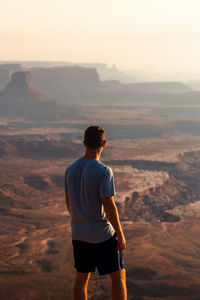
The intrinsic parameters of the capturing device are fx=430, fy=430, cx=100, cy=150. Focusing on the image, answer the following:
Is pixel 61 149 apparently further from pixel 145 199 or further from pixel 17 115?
pixel 17 115

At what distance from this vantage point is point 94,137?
4277 millimetres

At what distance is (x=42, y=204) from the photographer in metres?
29.8

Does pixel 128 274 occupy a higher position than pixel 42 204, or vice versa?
pixel 42 204

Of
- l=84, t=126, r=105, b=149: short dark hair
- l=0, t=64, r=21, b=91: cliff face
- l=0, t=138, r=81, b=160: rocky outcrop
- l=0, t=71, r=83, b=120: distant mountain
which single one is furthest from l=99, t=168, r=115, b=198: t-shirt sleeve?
l=0, t=64, r=21, b=91: cliff face

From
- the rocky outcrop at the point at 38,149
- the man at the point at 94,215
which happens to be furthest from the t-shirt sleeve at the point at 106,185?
the rocky outcrop at the point at 38,149

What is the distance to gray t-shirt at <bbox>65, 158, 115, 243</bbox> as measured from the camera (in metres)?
4.19

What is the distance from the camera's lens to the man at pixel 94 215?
421 centimetres

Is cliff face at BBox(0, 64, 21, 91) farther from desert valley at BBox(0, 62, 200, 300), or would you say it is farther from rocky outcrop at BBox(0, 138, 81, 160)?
rocky outcrop at BBox(0, 138, 81, 160)

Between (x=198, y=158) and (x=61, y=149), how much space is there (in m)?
17.6

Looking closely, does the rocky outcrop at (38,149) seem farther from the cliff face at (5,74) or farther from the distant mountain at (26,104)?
the cliff face at (5,74)

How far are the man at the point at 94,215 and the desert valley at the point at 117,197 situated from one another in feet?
12.5

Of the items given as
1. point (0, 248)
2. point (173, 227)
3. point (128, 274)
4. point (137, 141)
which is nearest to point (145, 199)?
point (173, 227)

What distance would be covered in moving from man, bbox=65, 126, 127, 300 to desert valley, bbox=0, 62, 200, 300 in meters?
3.82

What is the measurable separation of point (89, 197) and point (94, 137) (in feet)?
1.96
